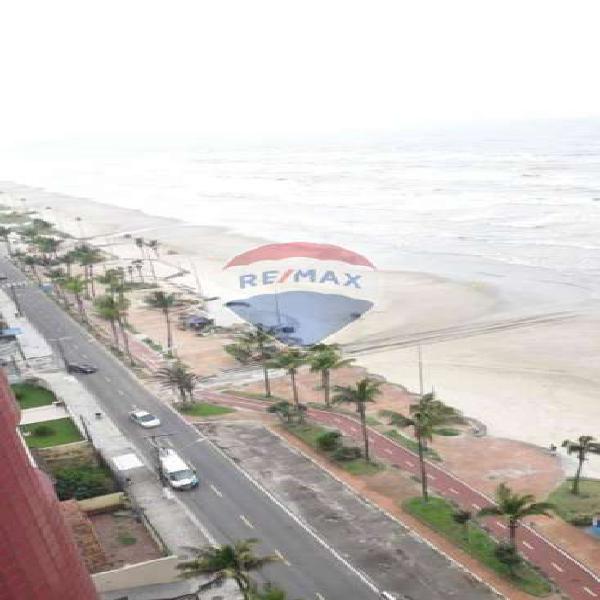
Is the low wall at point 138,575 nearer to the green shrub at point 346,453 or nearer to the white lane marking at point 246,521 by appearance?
the white lane marking at point 246,521

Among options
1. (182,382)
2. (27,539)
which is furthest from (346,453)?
(27,539)

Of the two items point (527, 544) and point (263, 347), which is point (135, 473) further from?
point (263, 347)

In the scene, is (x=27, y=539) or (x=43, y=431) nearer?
(x=27, y=539)

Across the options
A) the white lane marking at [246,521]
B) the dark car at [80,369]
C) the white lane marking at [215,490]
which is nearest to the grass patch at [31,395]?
the dark car at [80,369]

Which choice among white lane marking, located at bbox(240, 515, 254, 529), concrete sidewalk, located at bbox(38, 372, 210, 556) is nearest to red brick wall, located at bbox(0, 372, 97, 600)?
concrete sidewalk, located at bbox(38, 372, 210, 556)

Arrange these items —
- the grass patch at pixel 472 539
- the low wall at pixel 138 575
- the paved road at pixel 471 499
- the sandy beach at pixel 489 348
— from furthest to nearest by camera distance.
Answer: the sandy beach at pixel 489 348 → the paved road at pixel 471 499 → the grass patch at pixel 472 539 → the low wall at pixel 138 575
